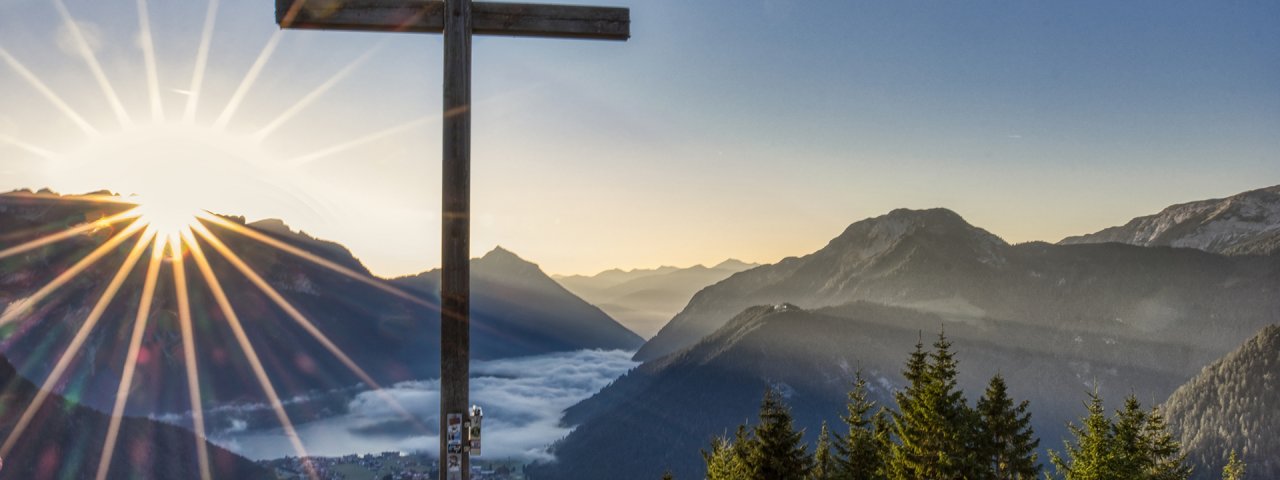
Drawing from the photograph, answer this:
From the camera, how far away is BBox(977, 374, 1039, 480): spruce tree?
34.4m

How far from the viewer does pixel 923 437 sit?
1244 inches

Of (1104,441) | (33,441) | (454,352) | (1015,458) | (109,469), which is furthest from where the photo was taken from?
(109,469)

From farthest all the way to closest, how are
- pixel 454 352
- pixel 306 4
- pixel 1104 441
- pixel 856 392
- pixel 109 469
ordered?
pixel 109 469 < pixel 856 392 < pixel 1104 441 < pixel 306 4 < pixel 454 352

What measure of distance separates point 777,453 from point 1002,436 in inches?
463

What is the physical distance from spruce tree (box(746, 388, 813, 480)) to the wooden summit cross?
83.2ft

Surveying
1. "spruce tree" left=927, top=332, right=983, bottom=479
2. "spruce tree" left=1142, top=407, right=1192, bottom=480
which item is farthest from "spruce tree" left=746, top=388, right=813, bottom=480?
"spruce tree" left=1142, top=407, right=1192, bottom=480

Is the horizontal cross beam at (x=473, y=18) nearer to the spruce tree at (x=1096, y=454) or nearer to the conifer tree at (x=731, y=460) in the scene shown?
the conifer tree at (x=731, y=460)

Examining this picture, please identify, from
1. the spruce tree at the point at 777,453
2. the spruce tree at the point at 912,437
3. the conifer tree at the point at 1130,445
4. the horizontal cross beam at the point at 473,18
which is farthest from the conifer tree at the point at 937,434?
the horizontal cross beam at the point at 473,18

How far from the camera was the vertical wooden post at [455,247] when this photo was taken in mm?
6484

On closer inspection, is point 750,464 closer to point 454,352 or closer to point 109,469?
point 454,352

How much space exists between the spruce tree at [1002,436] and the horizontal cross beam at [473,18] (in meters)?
32.6

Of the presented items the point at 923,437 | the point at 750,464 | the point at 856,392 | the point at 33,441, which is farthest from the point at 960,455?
the point at 33,441

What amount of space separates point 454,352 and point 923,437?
1152 inches

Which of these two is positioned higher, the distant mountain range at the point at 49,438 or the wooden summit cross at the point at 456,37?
the wooden summit cross at the point at 456,37
